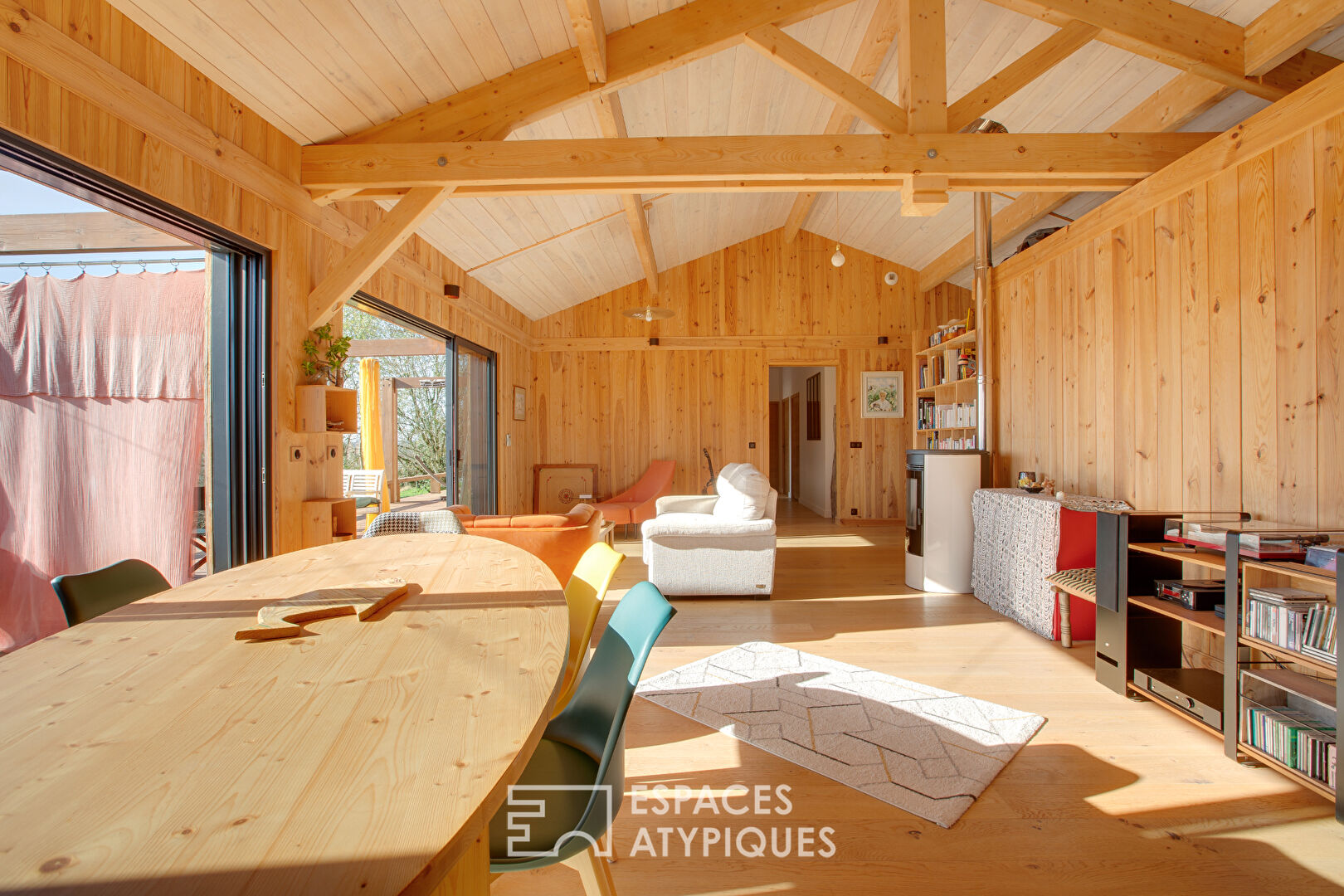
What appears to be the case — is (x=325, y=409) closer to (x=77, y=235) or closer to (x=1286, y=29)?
(x=77, y=235)

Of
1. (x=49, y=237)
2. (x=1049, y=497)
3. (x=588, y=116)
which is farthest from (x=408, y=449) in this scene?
(x=1049, y=497)

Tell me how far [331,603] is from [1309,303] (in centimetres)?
356

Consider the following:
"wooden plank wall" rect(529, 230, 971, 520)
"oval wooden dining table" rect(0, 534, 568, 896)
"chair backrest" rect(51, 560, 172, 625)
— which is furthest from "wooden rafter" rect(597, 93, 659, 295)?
"oval wooden dining table" rect(0, 534, 568, 896)

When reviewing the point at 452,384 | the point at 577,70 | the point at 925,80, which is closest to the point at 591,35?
the point at 577,70

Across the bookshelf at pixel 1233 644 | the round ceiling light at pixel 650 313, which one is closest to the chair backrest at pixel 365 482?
the round ceiling light at pixel 650 313

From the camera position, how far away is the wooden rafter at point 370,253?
3.42 meters

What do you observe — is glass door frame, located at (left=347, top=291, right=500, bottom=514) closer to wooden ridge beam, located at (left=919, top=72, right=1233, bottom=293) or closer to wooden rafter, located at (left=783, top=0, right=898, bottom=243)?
wooden rafter, located at (left=783, top=0, right=898, bottom=243)

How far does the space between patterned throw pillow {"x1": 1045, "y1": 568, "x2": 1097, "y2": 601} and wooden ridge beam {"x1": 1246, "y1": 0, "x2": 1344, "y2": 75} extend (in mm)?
2625

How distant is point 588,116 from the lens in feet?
13.9

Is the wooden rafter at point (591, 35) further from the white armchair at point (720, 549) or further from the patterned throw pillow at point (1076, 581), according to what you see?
the patterned throw pillow at point (1076, 581)

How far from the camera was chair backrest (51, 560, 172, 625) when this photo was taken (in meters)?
1.66

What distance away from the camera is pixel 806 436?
10.7 metres

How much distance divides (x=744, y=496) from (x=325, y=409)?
103 inches

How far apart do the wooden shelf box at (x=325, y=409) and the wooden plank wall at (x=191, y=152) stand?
6 centimetres
